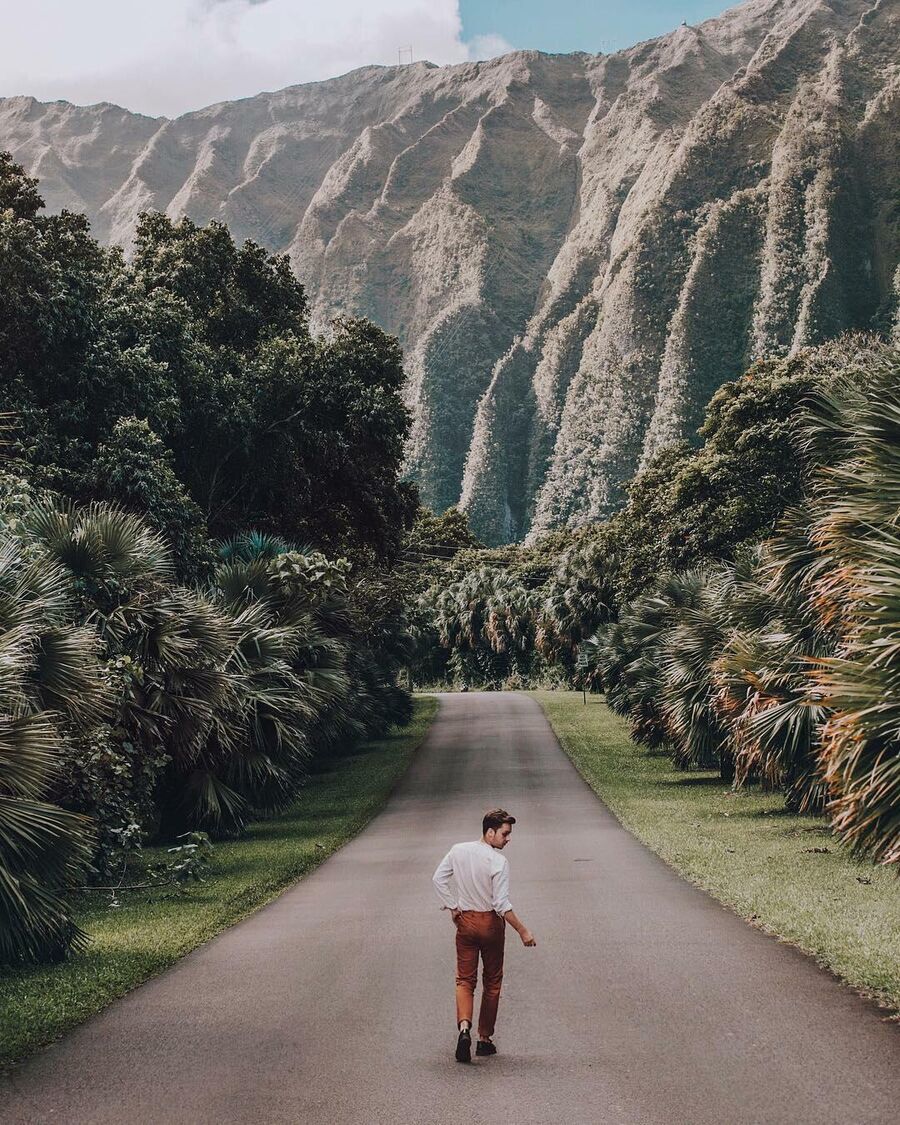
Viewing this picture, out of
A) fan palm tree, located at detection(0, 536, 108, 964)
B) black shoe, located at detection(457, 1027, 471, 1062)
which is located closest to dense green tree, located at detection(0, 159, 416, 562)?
fan palm tree, located at detection(0, 536, 108, 964)

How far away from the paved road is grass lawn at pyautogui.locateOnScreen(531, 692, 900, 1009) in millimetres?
422

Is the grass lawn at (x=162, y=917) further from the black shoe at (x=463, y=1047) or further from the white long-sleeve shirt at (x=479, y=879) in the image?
the white long-sleeve shirt at (x=479, y=879)

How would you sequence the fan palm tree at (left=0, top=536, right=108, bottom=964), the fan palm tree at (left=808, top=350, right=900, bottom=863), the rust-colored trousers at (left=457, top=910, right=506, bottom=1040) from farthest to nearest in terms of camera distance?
the fan palm tree at (left=0, top=536, right=108, bottom=964) → the fan palm tree at (left=808, top=350, right=900, bottom=863) → the rust-colored trousers at (left=457, top=910, right=506, bottom=1040)

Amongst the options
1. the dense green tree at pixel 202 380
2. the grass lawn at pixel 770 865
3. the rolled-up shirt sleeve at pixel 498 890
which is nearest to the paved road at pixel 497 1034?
the grass lawn at pixel 770 865

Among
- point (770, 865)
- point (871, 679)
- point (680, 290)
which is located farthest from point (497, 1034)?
point (680, 290)

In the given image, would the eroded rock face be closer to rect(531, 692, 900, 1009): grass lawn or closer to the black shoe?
rect(531, 692, 900, 1009): grass lawn

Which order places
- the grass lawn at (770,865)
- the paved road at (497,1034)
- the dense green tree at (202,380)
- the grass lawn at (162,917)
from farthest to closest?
the dense green tree at (202,380)
the grass lawn at (770,865)
the grass lawn at (162,917)
the paved road at (497,1034)

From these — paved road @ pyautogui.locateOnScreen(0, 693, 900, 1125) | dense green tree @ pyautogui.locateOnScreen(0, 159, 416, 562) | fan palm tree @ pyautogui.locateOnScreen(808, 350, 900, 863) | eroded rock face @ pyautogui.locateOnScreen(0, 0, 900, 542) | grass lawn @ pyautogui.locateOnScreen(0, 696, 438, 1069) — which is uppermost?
eroded rock face @ pyautogui.locateOnScreen(0, 0, 900, 542)

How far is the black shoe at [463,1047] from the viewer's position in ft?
23.2

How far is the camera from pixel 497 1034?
7809 millimetres

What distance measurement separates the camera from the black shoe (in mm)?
7079

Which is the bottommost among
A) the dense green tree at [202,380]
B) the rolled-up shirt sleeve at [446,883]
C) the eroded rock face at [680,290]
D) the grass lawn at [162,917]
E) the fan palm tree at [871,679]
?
the grass lawn at [162,917]

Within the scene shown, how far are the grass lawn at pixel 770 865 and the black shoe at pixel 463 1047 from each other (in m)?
3.06

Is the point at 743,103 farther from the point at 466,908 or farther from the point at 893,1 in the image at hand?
the point at 466,908
